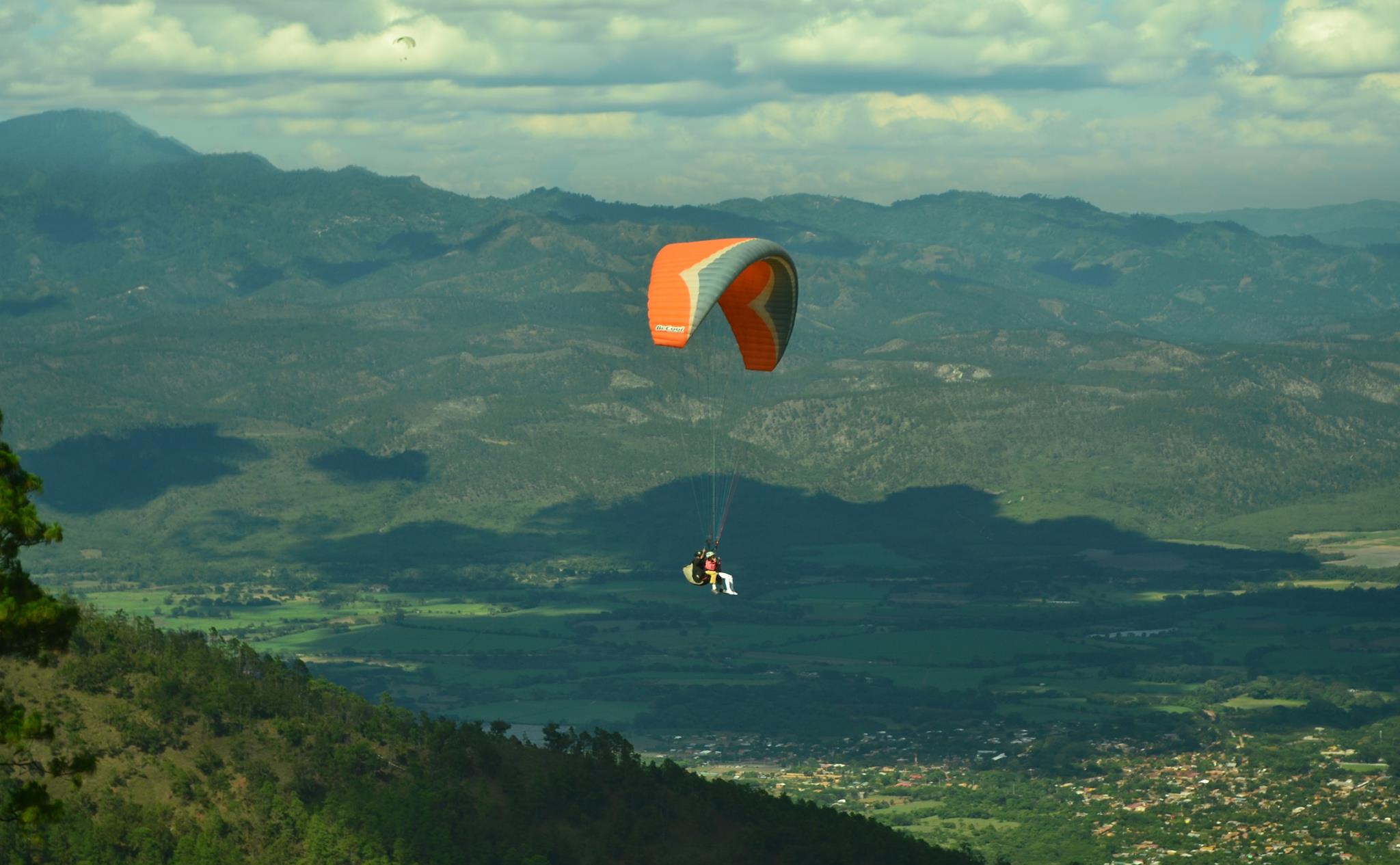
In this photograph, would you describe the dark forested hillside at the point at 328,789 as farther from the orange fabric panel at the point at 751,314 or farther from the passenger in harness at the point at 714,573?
the passenger in harness at the point at 714,573

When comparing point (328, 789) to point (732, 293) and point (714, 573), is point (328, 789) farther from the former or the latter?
point (714, 573)

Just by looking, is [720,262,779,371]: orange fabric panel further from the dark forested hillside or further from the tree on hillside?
the tree on hillside

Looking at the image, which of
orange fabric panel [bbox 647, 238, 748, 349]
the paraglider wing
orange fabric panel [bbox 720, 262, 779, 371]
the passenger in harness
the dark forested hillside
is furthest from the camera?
the dark forested hillside

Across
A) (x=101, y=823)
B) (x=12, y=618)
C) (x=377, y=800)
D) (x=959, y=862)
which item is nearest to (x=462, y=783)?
(x=377, y=800)

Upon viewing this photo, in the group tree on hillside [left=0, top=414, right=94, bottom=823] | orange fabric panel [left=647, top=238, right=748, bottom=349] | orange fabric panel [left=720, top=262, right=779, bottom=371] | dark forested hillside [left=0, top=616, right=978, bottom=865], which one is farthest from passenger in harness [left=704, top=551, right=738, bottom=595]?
dark forested hillside [left=0, top=616, right=978, bottom=865]

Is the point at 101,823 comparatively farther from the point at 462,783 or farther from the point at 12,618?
the point at 12,618

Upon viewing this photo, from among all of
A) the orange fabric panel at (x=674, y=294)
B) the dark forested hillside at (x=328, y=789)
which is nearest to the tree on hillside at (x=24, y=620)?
the orange fabric panel at (x=674, y=294)

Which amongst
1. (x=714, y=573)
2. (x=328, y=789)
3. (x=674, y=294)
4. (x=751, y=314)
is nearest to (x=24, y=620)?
(x=714, y=573)
